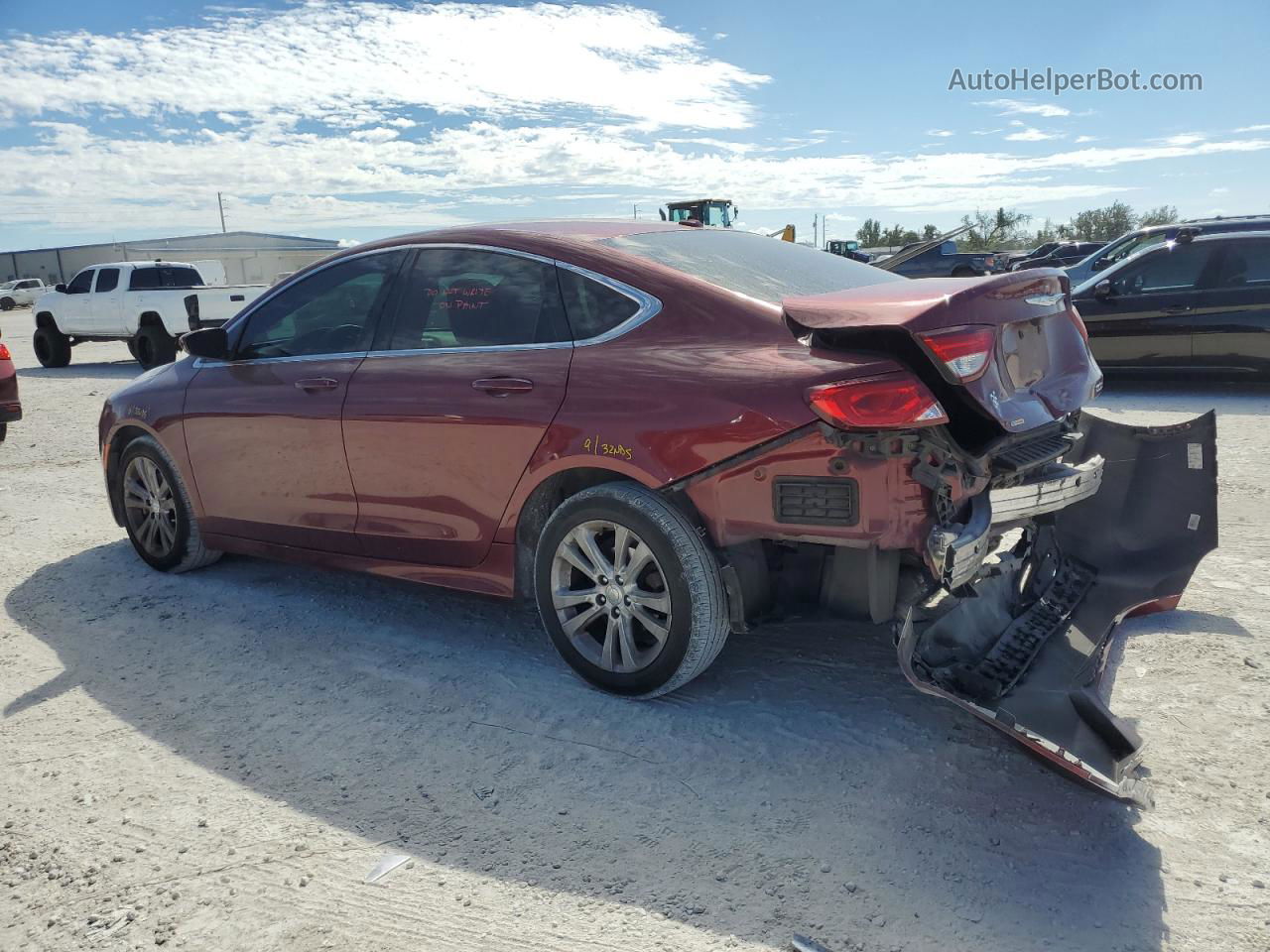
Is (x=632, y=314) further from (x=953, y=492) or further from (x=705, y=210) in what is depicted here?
(x=705, y=210)

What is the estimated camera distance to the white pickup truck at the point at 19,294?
5153 centimetres

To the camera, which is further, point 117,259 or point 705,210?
point 117,259

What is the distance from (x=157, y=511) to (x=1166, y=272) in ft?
30.9

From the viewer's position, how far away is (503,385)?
12.3 feet

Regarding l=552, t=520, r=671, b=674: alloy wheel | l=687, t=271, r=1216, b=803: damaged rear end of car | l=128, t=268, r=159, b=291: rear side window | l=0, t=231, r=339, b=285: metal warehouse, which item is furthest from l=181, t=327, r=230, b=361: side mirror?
l=0, t=231, r=339, b=285: metal warehouse

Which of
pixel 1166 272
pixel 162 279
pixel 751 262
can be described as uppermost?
pixel 162 279

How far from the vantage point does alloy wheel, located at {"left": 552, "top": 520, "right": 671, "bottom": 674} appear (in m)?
3.49

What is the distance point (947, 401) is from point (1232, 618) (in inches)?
82.5

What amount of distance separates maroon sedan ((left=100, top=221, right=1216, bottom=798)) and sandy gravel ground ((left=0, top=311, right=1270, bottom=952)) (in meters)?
0.26

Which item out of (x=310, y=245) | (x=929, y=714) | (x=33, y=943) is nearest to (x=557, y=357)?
(x=929, y=714)

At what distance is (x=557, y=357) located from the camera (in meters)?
3.66

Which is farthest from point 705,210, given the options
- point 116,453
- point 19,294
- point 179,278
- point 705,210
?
A: point 19,294

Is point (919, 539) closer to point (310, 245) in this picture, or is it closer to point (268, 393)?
point (268, 393)

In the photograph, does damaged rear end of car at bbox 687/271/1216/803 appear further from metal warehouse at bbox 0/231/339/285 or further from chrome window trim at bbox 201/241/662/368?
metal warehouse at bbox 0/231/339/285
